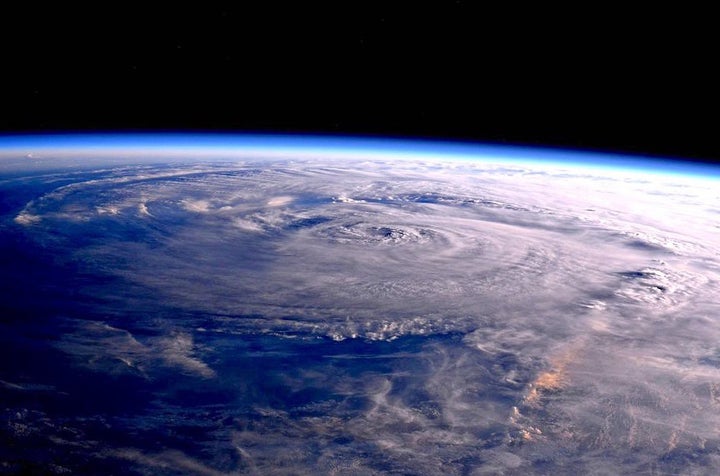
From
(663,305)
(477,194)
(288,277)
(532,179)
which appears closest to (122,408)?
(288,277)

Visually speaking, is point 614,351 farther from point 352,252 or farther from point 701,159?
point 701,159

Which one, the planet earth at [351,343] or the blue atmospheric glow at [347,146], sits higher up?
the blue atmospheric glow at [347,146]

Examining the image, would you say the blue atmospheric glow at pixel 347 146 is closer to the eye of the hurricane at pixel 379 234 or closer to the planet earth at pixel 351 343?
the planet earth at pixel 351 343

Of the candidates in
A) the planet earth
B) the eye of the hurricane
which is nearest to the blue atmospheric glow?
the planet earth

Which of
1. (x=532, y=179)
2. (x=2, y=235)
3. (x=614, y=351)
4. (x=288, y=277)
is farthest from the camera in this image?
(x=532, y=179)

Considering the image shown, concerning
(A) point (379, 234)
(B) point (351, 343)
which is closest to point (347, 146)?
(A) point (379, 234)

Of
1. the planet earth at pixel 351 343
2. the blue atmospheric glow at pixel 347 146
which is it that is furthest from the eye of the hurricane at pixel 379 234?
the blue atmospheric glow at pixel 347 146
